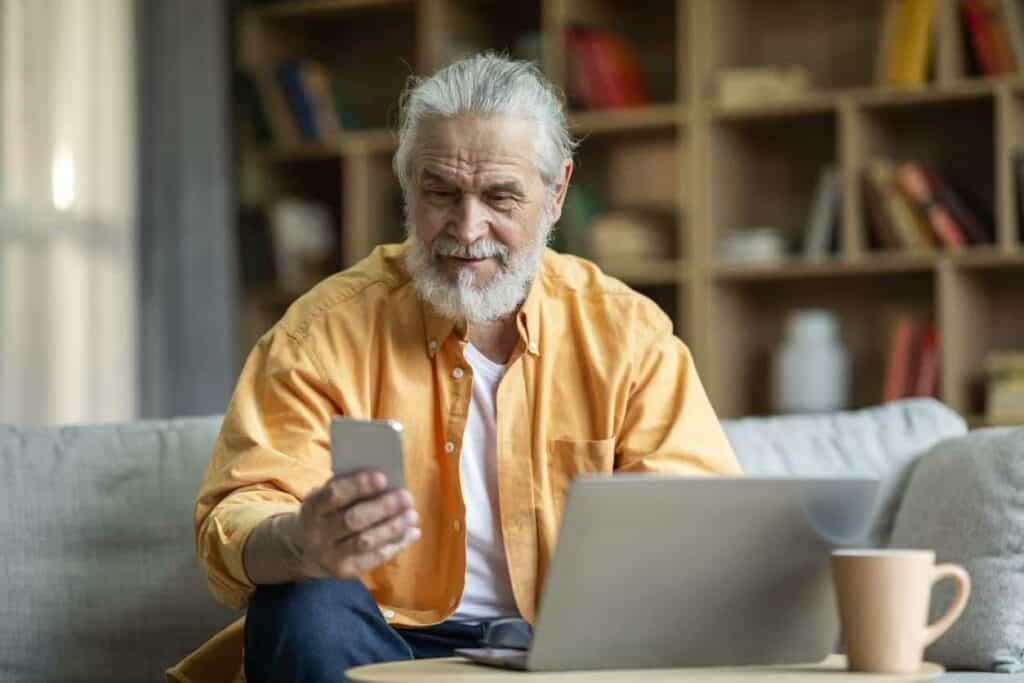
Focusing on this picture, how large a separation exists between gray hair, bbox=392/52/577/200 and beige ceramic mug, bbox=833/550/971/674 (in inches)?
28.0

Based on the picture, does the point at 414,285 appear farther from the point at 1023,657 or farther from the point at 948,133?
the point at 948,133

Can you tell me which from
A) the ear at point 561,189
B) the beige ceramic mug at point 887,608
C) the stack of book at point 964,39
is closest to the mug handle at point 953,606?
the beige ceramic mug at point 887,608

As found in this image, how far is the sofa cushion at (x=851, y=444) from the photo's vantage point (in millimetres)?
2402

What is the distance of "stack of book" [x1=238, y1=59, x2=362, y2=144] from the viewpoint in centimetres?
434

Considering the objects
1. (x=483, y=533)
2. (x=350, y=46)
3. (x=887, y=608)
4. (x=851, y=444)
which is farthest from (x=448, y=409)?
(x=350, y=46)

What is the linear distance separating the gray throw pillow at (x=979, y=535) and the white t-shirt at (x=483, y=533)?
64 centimetres

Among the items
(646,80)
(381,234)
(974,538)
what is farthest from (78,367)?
(974,538)

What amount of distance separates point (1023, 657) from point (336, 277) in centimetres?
99

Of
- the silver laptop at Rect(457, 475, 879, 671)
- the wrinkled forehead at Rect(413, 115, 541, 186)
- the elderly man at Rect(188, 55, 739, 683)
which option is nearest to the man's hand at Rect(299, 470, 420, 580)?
the silver laptop at Rect(457, 475, 879, 671)

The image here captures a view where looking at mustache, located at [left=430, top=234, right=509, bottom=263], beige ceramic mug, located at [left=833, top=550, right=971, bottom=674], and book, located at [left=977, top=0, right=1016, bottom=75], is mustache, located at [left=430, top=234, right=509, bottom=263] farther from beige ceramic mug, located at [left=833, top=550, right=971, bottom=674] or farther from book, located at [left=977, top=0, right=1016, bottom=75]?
book, located at [left=977, top=0, right=1016, bottom=75]

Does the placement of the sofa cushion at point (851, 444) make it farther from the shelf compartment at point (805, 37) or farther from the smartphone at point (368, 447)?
the shelf compartment at point (805, 37)

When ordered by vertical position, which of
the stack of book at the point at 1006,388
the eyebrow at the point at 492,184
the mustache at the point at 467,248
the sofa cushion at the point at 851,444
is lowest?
the stack of book at the point at 1006,388

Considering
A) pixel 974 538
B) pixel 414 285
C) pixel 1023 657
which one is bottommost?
pixel 1023 657

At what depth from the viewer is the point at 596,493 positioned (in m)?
1.22
